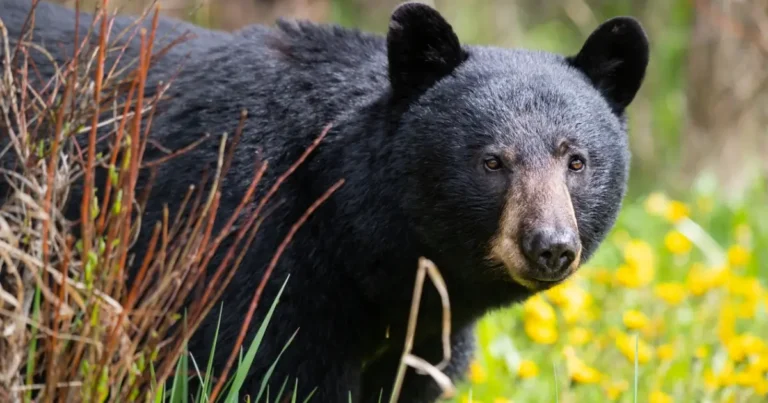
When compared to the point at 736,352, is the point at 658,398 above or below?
below

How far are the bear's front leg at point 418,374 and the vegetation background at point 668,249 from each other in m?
0.23

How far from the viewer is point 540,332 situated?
534 cm

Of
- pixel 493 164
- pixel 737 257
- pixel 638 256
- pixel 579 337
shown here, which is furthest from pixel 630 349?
pixel 493 164

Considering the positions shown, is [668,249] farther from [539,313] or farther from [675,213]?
[539,313]

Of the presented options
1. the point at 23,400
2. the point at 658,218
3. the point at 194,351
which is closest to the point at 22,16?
the point at 194,351

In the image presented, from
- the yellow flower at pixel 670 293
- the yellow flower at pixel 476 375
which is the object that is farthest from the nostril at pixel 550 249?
the yellow flower at pixel 670 293

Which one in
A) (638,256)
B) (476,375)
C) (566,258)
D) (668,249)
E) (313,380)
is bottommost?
(668,249)

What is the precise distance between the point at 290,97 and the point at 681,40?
7.70m

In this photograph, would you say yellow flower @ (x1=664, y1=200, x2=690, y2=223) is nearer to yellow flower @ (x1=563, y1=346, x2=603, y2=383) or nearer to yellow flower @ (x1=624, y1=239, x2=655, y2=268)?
yellow flower @ (x1=624, y1=239, x2=655, y2=268)

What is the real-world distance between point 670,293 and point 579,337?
609 millimetres

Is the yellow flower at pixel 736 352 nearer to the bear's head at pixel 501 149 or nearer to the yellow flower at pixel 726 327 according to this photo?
the yellow flower at pixel 726 327

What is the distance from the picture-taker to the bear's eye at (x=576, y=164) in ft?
12.0

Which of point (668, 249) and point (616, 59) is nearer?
point (616, 59)

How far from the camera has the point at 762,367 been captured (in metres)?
4.59
